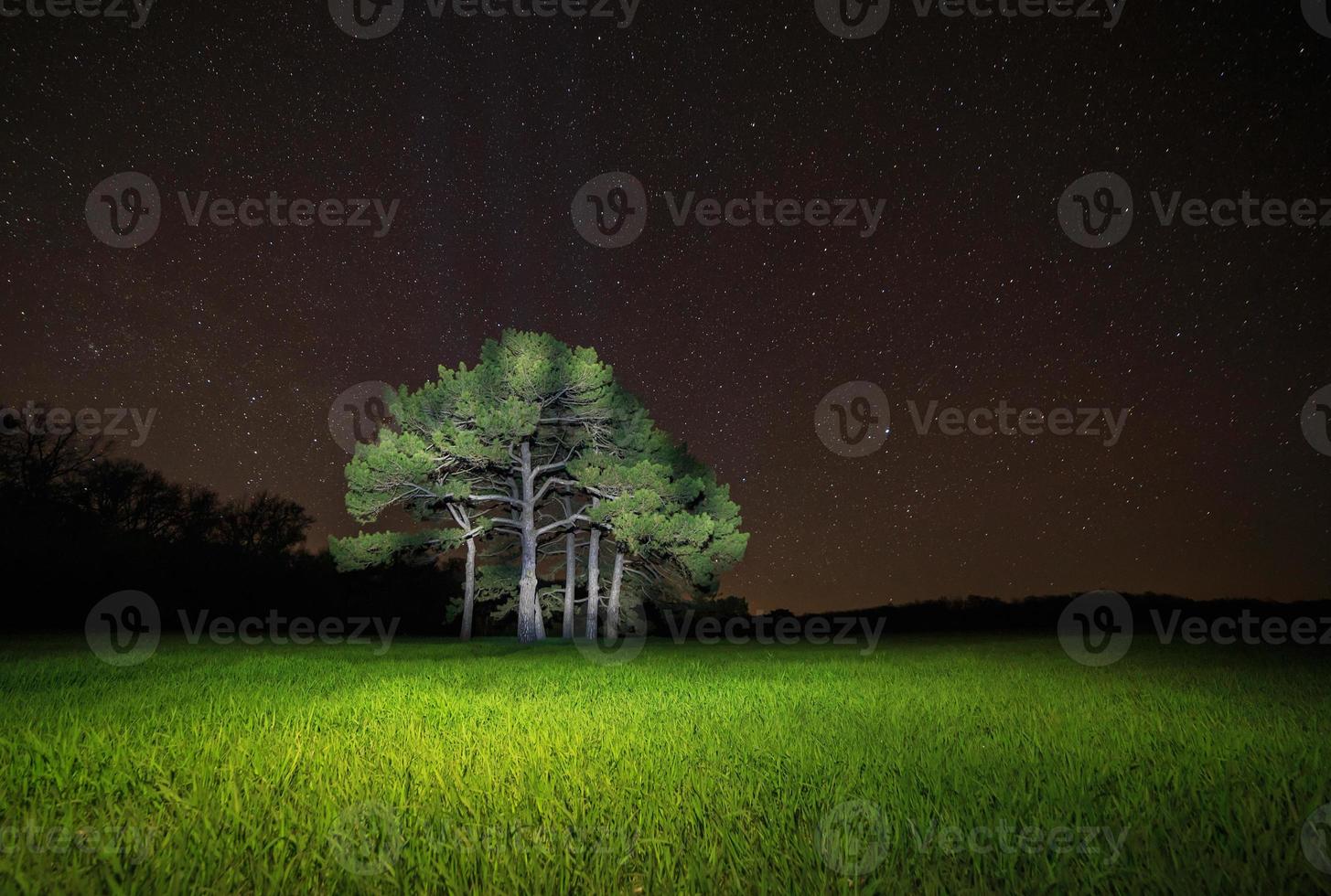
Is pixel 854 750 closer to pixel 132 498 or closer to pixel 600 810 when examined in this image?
pixel 600 810

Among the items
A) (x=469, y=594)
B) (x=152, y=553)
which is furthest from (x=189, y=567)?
(x=469, y=594)

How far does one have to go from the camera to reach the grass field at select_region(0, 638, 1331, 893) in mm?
2324

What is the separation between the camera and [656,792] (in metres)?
3.22

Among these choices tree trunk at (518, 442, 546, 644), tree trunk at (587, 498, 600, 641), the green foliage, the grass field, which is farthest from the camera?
tree trunk at (587, 498, 600, 641)

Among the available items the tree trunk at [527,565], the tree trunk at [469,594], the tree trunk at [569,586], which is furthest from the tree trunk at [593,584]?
the tree trunk at [469,594]

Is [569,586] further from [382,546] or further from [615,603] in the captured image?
[382,546]

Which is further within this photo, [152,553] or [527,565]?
[152,553]

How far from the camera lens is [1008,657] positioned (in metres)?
13.0

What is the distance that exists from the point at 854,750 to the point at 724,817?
1.62 m

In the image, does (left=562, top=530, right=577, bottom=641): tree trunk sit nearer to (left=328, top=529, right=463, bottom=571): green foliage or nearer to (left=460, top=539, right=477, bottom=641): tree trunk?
(left=460, top=539, right=477, bottom=641): tree trunk

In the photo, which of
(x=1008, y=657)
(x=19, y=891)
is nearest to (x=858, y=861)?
(x=19, y=891)

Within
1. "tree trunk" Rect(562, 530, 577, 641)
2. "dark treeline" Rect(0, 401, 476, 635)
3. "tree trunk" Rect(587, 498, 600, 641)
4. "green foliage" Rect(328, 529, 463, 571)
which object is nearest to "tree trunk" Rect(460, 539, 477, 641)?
"green foliage" Rect(328, 529, 463, 571)

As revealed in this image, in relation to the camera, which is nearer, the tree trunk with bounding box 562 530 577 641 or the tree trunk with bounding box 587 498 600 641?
the tree trunk with bounding box 587 498 600 641

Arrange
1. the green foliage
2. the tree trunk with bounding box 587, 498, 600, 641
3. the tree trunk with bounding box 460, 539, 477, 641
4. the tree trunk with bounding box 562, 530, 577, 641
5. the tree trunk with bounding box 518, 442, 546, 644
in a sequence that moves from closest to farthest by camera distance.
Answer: the green foliage < the tree trunk with bounding box 518, 442, 546, 644 < the tree trunk with bounding box 460, 539, 477, 641 < the tree trunk with bounding box 587, 498, 600, 641 < the tree trunk with bounding box 562, 530, 577, 641
